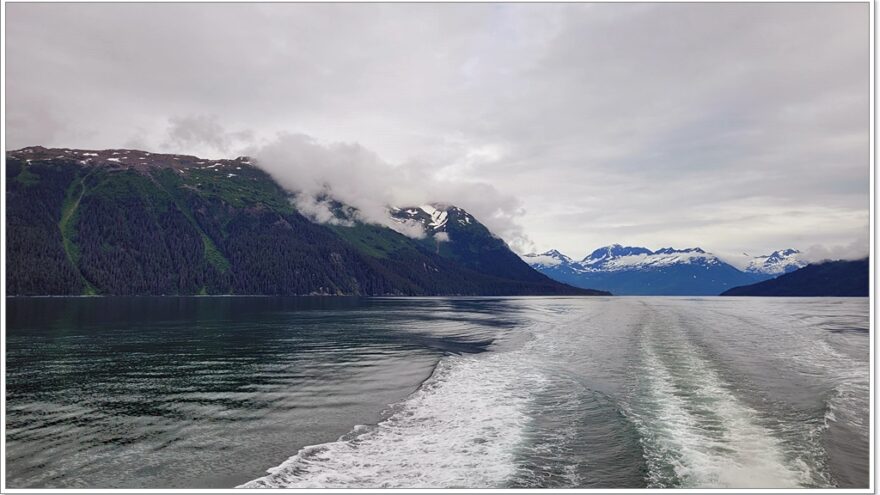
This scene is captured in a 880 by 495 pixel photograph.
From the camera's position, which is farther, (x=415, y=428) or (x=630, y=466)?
(x=415, y=428)

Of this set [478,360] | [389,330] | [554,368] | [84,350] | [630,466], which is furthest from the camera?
[389,330]

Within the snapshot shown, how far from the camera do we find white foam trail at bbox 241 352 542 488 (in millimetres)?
19516

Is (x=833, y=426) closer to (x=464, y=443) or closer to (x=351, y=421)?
(x=464, y=443)

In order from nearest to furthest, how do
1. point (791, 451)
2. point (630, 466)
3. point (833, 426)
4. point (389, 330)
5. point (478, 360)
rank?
Answer: point (630, 466)
point (791, 451)
point (833, 426)
point (478, 360)
point (389, 330)

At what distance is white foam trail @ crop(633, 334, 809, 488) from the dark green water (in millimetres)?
104

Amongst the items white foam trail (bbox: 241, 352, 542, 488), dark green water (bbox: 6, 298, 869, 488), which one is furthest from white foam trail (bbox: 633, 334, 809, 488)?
white foam trail (bbox: 241, 352, 542, 488)

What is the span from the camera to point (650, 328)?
85.2m

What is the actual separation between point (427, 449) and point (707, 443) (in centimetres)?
1306

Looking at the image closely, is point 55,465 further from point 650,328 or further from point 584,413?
point 650,328

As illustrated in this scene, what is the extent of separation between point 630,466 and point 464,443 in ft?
24.6

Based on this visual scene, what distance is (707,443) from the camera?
74.7 feet

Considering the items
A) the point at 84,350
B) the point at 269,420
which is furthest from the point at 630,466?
the point at 84,350

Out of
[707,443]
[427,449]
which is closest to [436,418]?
[427,449]

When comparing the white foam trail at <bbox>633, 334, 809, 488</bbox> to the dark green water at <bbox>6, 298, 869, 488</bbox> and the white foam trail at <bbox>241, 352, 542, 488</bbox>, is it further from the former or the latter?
the white foam trail at <bbox>241, 352, 542, 488</bbox>
